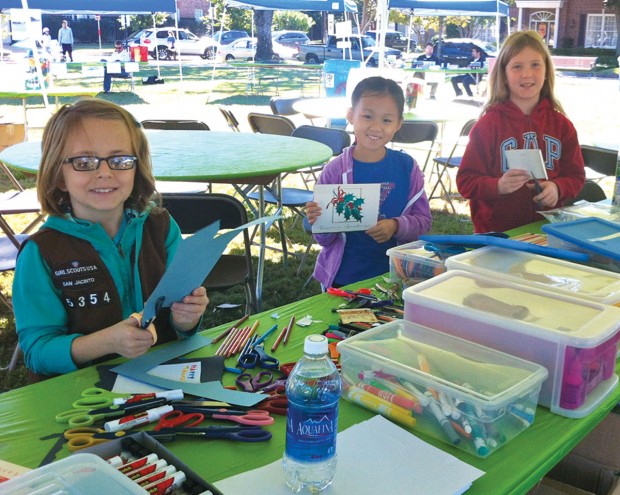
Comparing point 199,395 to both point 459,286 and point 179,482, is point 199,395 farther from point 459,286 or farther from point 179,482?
point 459,286

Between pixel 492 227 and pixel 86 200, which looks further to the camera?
pixel 492 227

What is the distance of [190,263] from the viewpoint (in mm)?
1312

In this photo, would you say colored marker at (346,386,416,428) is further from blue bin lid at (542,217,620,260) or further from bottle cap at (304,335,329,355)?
blue bin lid at (542,217,620,260)

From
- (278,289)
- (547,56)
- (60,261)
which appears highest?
(547,56)

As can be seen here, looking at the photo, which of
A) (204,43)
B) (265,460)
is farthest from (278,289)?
(204,43)

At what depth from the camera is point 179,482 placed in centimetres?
104

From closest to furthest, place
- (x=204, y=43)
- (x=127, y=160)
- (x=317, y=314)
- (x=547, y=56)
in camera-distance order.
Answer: (x=127, y=160) < (x=317, y=314) < (x=547, y=56) < (x=204, y=43)

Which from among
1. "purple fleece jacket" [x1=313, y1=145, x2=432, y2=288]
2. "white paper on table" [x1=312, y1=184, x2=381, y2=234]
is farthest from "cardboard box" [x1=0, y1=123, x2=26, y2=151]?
"white paper on table" [x1=312, y1=184, x2=381, y2=234]

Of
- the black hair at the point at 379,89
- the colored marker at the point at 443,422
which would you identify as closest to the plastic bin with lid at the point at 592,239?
the black hair at the point at 379,89

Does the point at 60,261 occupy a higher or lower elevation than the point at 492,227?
higher

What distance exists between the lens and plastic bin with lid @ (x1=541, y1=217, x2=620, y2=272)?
6.84 feet

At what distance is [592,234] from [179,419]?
1.54m

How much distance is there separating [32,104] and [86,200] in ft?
46.7

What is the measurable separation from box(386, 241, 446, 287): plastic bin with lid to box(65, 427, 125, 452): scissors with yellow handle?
3.50 feet
